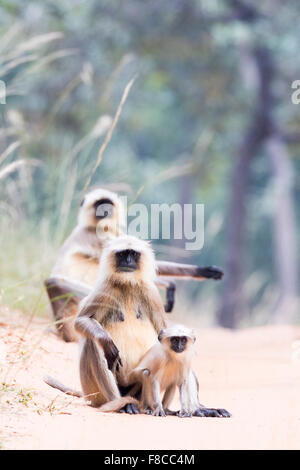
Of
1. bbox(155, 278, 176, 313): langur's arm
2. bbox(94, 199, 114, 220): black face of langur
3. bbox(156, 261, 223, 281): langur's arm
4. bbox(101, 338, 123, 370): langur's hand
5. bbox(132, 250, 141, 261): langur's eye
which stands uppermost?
bbox(94, 199, 114, 220): black face of langur

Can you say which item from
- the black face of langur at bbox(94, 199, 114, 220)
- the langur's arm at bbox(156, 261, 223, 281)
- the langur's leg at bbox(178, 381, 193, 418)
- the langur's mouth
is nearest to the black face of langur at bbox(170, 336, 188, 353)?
the langur's leg at bbox(178, 381, 193, 418)

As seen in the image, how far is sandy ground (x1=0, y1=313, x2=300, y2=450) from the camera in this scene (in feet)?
10.8

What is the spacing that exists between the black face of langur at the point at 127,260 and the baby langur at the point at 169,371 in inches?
16.6

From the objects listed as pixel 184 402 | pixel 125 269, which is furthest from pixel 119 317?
pixel 184 402

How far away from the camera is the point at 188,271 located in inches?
238

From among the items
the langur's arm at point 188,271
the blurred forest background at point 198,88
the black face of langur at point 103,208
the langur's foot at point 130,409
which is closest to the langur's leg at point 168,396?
the langur's foot at point 130,409

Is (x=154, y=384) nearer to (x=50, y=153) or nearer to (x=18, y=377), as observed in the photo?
(x=18, y=377)

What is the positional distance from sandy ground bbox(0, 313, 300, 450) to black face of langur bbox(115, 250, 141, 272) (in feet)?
1.98

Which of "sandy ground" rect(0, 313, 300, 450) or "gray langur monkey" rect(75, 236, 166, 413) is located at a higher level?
"gray langur monkey" rect(75, 236, 166, 413)

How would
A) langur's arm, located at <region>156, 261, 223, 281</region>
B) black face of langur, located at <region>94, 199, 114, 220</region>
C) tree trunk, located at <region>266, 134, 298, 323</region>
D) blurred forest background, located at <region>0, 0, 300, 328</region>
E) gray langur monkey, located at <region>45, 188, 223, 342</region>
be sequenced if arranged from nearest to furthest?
langur's arm, located at <region>156, 261, 223, 281</region>
gray langur monkey, located at <region>45, 188, 223, 342</region>
black face of langur, located at <region>94, 199, 114, 220</region>
blurred forest background, located at <region>0, 0, 300, 328</region>
tree trunk, located at <region>266, 134, 298, 323</region>

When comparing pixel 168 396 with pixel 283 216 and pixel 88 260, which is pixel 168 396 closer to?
pixel 88 260

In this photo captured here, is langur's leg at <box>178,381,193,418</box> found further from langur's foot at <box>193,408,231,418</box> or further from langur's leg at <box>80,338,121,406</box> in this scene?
langur's leg at <box>80,338,121,406</box>

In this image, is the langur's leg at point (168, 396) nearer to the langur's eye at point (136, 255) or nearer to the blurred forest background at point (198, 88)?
the langur's eye at point (136, 255)
